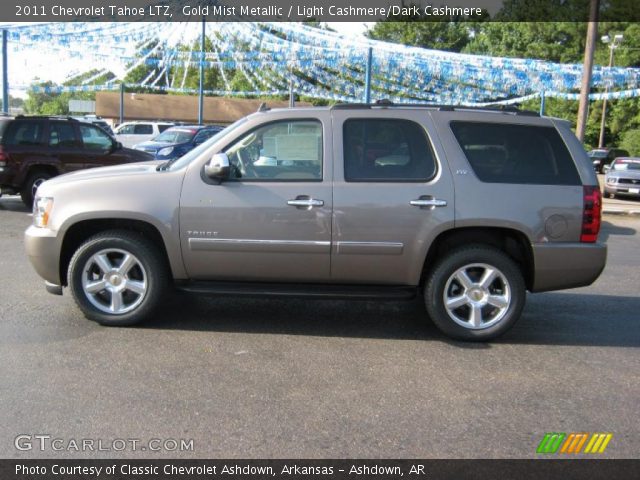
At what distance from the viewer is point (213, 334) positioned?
5.32 metres

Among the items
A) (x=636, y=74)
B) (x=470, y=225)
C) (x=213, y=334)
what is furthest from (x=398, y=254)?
(x=636, y=74)

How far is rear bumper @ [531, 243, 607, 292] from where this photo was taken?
17.1 ft

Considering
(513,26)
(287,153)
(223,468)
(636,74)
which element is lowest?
(223,468)

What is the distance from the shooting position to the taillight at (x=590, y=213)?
520cm

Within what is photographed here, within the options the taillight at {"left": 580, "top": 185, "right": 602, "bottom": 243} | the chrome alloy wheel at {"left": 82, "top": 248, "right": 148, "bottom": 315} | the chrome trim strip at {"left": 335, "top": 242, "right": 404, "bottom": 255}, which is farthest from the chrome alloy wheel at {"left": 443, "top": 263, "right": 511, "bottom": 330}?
the chrome alloy wheel at {"left": 82, "top": 248, "right": 148, "bottom": 315}

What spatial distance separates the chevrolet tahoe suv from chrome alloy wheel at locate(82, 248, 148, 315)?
12mm

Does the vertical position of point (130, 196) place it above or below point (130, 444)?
above

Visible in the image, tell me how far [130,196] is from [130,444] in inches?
92.0

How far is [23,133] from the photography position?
12.2 meters

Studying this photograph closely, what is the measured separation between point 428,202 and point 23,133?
9.80m

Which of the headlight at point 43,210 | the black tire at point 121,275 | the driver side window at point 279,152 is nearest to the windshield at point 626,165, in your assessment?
the driver side window at point 279,152

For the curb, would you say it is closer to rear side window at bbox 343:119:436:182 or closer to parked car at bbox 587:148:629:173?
rear side window at bbox 343:119:436:182

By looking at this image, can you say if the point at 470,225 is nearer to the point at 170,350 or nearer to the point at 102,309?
the point at 170,350

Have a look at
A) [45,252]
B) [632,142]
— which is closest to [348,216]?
[45,252]
